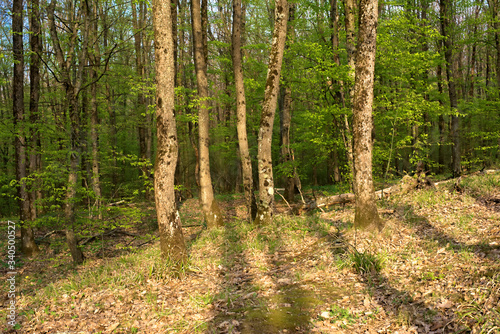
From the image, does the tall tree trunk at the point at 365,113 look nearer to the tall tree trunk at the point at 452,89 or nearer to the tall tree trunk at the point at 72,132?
the tall tree trunk at the point at 72,132

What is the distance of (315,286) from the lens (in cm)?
518

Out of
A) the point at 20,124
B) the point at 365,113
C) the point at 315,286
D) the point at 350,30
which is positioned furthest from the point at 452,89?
the point at 20,124

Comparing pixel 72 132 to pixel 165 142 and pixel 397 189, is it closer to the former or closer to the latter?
pixel 165 142

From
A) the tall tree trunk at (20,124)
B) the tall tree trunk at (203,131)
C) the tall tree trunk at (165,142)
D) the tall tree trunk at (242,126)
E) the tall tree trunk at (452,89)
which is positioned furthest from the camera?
the tall tree trunk at (452,89)

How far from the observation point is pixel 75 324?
15.1 ft

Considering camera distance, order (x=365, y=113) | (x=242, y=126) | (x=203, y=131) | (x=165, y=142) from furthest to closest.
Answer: (x=203, y=131)
(x=242, y=126)
(x=365, y=113)
(x=165, y=142)

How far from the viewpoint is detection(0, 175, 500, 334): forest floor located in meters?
3.95

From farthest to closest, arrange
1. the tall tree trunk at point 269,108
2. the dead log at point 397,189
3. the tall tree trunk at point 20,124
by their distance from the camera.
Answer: the tall tree trunk at point 20,124 → the dead log at point 397,189 → the tall tree trunk at point 269,108

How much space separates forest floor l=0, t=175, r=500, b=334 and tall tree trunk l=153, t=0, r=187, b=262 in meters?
0.55

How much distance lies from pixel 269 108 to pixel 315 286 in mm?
5443

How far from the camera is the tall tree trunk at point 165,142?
6164mm

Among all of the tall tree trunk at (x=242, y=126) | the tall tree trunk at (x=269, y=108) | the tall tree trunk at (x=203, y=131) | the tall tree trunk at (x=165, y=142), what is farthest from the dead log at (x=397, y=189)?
the tall tree trunk at (x=165, y=142)

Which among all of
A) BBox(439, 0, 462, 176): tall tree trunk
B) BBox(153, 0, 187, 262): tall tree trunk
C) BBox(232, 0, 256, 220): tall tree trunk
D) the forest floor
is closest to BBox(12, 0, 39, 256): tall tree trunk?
the forest floor

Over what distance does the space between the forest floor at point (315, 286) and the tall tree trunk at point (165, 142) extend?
554mm
